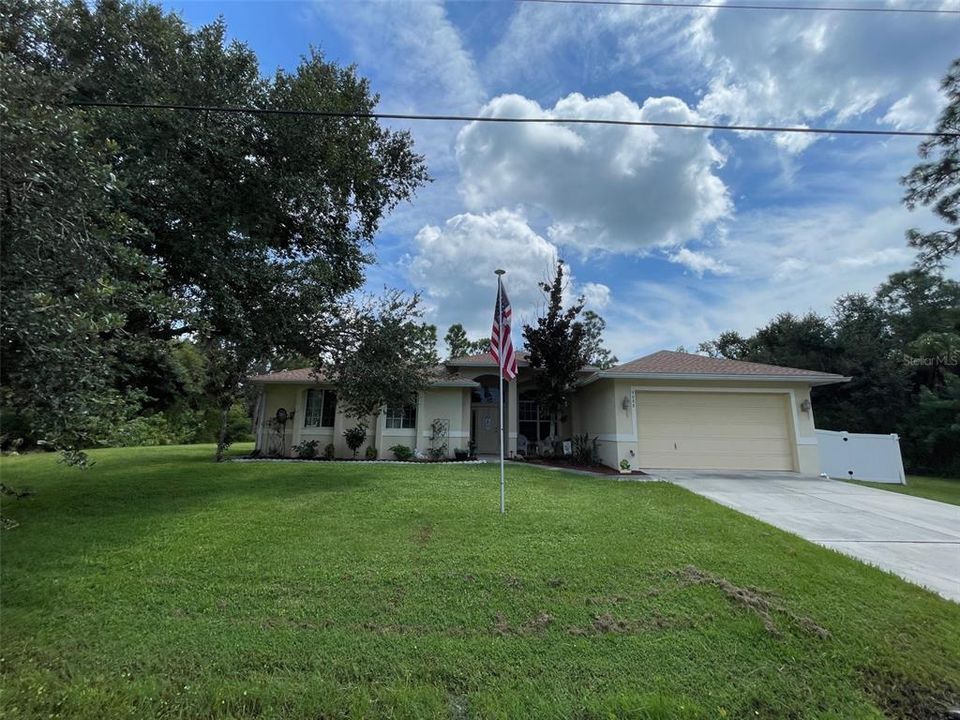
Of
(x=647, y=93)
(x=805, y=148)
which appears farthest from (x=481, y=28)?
(x=805, y=148)

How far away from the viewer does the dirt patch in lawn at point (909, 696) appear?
2.94 metres

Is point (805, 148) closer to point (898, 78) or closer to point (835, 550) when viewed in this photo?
point (898, 78)

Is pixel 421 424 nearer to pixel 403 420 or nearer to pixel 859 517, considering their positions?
pixel 403 420

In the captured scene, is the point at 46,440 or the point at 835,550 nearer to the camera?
the point at 46,440

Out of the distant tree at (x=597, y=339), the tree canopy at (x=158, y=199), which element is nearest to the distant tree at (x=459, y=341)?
the distant tree at (x=597, y=339)

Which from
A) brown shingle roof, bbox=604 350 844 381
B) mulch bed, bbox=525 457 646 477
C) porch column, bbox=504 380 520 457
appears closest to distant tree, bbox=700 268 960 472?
brown shingle roof, bbox=604 350 844 381

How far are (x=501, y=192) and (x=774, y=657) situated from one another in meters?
10.2

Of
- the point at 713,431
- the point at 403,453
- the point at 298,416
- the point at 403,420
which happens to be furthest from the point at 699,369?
the point at 298,416

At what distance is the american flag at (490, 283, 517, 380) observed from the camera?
24.8ft

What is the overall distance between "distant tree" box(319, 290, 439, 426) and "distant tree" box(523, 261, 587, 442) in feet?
14.2

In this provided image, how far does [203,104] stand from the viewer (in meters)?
8.40

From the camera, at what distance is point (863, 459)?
544 inches

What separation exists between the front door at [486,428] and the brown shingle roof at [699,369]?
5.79 meters

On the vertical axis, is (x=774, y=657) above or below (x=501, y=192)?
below
